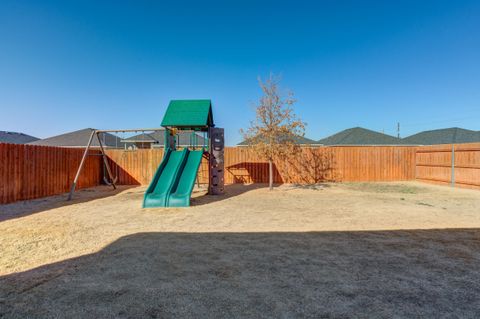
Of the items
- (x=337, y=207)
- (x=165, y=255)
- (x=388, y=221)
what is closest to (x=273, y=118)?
(x=337, y=207)

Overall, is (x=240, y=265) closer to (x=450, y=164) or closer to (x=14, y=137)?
(x=450, y=164)

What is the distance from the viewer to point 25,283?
279 cm

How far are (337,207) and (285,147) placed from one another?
4525 mm

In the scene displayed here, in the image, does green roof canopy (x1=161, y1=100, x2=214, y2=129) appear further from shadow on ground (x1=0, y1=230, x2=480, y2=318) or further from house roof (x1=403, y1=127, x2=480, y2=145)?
house roof (x1=403, y1=127, x2=480, y2=145)

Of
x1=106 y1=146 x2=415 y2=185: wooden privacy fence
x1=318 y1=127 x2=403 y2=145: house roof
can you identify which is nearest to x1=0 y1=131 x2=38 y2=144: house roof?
x1=106 y1=146 x2=415 y2=185: wooden privacy fence

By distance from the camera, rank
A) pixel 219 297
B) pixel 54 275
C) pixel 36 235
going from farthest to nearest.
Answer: pixel 36 235 → pixel 54 275 → pixel 219 297

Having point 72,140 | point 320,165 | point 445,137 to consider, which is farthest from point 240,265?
point 445,137

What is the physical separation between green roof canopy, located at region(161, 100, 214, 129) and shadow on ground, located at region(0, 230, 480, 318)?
5997 mm

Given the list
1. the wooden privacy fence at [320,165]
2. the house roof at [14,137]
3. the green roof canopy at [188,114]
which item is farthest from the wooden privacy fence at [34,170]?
the house roof at [14,137]

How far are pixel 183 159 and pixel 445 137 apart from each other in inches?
1173

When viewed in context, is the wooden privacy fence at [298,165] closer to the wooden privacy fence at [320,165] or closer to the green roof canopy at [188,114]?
the wooden privacy fence at [320,165]

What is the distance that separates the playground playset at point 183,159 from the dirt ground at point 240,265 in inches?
53.6

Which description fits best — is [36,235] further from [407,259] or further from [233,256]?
[407,259]

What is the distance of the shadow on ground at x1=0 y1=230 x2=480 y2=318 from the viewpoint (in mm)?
2277
